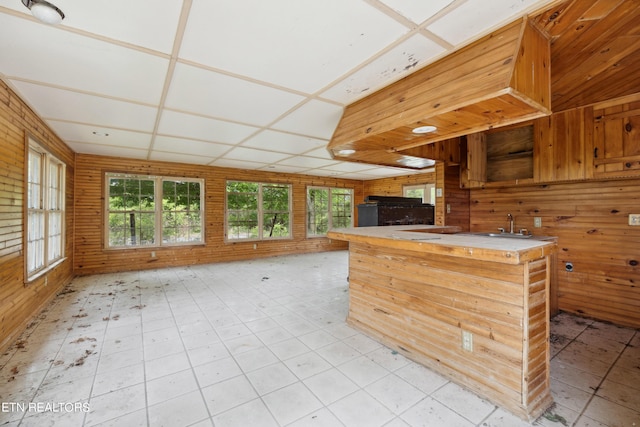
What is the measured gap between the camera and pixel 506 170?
375 centimetres

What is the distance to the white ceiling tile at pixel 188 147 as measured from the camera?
4427 mm

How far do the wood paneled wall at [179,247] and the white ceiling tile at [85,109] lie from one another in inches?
99.1

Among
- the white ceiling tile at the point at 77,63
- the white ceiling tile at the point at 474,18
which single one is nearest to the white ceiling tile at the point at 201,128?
the white ceiling tile at the point at 77,63

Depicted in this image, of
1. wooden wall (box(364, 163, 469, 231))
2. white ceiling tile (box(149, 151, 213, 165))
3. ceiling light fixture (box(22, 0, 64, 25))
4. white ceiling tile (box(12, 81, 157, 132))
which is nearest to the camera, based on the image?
ceiling light fixture (box(22, 0, 64, 25))

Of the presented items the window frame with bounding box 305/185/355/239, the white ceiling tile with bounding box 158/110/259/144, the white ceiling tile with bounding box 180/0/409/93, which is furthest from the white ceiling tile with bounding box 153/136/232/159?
the window frame with bounding box 305/185/355/239

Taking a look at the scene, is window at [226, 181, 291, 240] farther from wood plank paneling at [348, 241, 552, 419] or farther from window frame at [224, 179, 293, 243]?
Answer: wood plank paneling at [348, 241, 552, 419]

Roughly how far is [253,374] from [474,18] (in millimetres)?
2841

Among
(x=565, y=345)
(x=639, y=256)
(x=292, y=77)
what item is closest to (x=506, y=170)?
(x=639, y=256)

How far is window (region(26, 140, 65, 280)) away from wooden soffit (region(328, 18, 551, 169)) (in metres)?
3.98

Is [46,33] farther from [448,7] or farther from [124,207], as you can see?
[124,207]

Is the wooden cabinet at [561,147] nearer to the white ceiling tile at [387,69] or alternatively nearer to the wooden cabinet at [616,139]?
the wooden cabinet at [616,139]

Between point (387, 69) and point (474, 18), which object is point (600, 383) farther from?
point (387, 69)

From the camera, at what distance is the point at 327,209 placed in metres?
8.90

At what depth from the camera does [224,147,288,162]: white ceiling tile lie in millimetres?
5041
